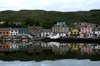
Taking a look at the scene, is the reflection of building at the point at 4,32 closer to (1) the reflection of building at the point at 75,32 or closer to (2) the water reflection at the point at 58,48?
(1) the reflection of building at the point at 75,32

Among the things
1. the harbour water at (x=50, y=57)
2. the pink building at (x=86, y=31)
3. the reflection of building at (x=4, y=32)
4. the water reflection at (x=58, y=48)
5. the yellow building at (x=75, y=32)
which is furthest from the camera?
the reflection of building at (x=4, y=32)

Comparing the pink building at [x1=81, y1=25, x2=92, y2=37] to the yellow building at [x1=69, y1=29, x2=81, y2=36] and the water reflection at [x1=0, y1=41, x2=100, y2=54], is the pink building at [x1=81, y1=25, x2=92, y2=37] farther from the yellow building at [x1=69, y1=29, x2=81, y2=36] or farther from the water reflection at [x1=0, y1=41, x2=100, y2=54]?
the water reflection at [x1=0, y1=41, x2=100, y2=54]

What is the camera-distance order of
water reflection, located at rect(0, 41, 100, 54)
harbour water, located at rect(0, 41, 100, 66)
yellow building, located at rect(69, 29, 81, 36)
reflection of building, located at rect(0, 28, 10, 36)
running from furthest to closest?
1. reflection of building, located at rect(0, 28, 10, 36)
2. yellow building, located at rect(69, 29, 81, 36)
3. water reflection, located at rect(0, 41, 100, 54)
4. harbour water, located at rect(0, 41, 100, 66)

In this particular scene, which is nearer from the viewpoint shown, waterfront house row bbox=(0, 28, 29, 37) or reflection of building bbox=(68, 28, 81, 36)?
reflection of building bbox=(68, 28, 81, 36)

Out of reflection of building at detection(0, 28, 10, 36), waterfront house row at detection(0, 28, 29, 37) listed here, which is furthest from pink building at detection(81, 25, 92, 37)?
reflection of building at detection(0, 28, 10, 36)

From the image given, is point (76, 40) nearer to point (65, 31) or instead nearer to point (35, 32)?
point (65, 31)

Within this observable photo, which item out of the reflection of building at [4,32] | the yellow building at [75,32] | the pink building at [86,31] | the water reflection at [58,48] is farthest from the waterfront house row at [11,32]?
the water reflection at [58,48]

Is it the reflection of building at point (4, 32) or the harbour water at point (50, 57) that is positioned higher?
the harbour water at point (50, 57)

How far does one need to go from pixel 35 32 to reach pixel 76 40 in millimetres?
30012

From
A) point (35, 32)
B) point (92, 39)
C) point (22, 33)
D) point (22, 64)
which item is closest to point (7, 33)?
point (22, 33)

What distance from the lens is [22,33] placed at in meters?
100

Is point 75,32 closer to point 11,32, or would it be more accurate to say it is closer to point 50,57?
point 11,32

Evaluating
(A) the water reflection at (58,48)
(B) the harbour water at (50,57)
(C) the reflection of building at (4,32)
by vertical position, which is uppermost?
(B) the harbour water at (50,57)

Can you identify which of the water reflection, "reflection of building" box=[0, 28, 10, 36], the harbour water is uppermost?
the harbour water
